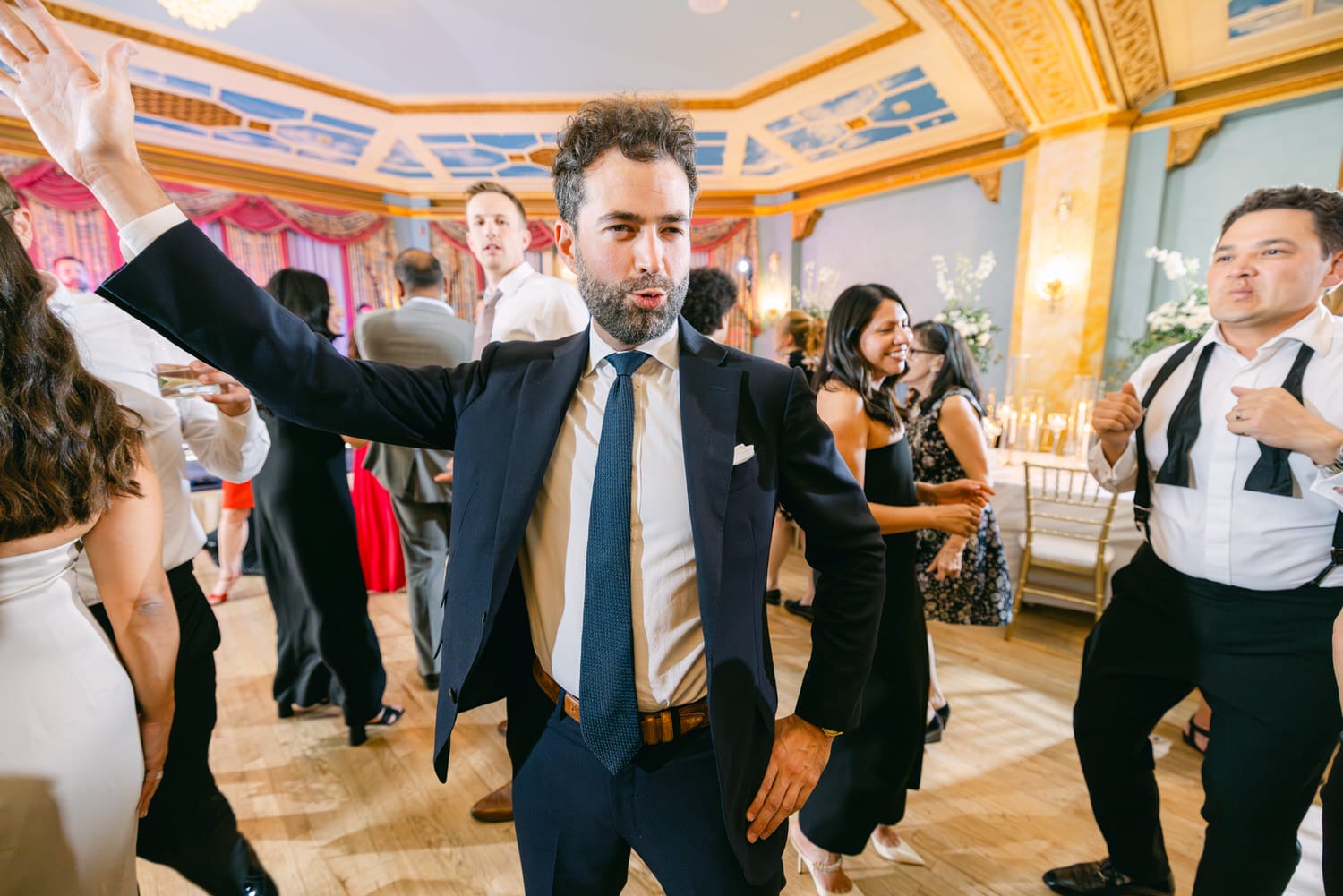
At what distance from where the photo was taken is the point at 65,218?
736 cm

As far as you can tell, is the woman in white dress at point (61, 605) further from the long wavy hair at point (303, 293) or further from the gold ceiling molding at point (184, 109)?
the gold ceiling molding at point (184, 109)

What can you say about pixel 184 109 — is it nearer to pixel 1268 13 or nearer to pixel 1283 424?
pixel 1283 424

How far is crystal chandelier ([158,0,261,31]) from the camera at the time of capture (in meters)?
4.80

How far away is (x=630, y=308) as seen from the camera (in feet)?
3.13

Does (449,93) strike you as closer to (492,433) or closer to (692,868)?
(492,433)

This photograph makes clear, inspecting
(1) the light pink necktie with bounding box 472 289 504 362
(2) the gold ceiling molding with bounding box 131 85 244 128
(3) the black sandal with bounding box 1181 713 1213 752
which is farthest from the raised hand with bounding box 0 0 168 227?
(2) the gold ceiling molding with bounding box 131 85 244 128

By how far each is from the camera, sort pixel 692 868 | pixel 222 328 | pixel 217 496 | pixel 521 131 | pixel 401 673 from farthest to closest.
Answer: pixel 521 131, pixel 217 496, pixel 401 673, pixel 692 868, pixel 222 328

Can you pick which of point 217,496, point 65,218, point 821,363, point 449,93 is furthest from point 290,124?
point 821,363

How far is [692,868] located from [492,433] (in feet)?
2.66

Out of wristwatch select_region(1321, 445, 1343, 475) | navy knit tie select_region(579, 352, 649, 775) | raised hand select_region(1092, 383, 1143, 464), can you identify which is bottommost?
navy knit tie select_region(579, 352, 649, 775)

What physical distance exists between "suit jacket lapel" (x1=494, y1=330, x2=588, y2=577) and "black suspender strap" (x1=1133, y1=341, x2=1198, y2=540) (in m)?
1.68

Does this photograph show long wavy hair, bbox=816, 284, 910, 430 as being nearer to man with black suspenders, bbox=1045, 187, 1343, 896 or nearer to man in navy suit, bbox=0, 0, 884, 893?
man with black suspenders, bbox=1045, 187, 1343, 896

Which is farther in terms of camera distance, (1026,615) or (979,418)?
(1026,615)

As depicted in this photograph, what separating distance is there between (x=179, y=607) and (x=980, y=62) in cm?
734
